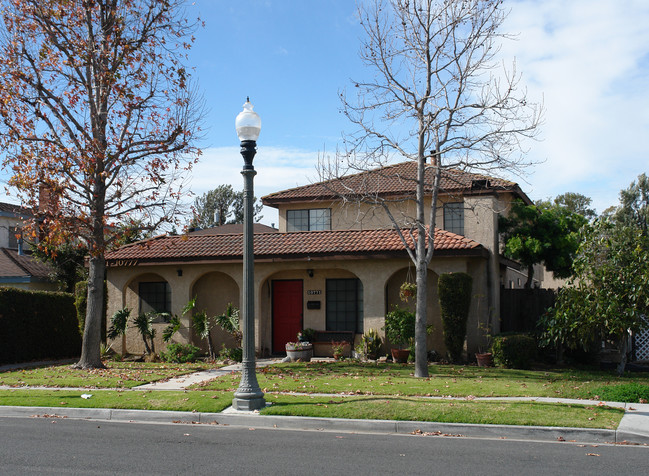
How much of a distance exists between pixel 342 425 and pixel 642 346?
12.0 m

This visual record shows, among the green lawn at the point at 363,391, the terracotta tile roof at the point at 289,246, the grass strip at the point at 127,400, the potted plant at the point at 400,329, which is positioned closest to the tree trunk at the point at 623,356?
the green lawn at the point at 363,391

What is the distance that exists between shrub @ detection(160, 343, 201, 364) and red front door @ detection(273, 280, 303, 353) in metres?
2.78

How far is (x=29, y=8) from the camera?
1580 cm

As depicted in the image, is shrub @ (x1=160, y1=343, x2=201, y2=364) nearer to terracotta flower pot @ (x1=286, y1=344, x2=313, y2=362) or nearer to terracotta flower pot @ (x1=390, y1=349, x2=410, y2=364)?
terracotta flower pot @ (x1=286, y1=344, x2=313, y2=362)

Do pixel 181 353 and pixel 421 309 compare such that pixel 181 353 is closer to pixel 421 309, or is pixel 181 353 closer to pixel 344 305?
pixel 344 305

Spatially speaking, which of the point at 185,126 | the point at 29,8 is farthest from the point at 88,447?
the point at 29,8

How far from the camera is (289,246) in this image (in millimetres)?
19719

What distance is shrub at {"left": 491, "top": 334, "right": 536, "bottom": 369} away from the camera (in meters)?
16.5

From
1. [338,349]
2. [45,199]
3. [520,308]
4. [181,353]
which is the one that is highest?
[45,199]

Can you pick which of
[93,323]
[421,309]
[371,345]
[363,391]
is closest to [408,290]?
[421,309]

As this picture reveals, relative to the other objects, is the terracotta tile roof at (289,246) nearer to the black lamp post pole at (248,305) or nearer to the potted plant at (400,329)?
the potted plant at (400,329)

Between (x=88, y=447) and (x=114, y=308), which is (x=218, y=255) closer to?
(x=114, y=308)

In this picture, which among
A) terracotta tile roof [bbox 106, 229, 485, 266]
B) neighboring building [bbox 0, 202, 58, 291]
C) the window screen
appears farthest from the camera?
neighboring building [bbox 0, 202, 58, 291]

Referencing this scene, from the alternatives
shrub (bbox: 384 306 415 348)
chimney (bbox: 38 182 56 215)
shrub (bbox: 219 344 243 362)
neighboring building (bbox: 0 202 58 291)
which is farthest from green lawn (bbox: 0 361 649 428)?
neighboring building (bbox: 0 202 58 291)
